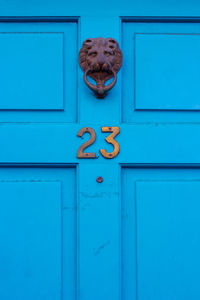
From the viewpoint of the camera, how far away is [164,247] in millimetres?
858

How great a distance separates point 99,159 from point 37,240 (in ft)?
1.03

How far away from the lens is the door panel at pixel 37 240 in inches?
33.8

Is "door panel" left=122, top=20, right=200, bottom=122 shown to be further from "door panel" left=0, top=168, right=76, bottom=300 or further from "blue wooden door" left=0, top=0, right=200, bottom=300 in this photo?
"door panel" left=0, top=168, right=76, bottom=300

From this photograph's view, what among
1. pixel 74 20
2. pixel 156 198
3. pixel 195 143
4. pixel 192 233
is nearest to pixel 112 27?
pixel 74 20

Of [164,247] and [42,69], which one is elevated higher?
[42,69]

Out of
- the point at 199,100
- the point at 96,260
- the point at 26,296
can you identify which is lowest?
the point at 26,296

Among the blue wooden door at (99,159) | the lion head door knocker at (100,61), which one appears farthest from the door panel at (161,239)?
the lion head door knocker at (100,61)

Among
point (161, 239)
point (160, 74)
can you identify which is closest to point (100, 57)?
point (160, 74)

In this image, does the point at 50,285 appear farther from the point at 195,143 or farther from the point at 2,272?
the point at 195,143

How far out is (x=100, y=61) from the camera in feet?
2.70

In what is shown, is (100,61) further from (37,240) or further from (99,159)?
(37,240)

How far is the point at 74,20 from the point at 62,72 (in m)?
0.17

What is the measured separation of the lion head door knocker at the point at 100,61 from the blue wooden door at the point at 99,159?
0.12ft

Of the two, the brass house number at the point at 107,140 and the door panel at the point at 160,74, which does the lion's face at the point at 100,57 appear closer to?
the door panel at the point at 160,74
